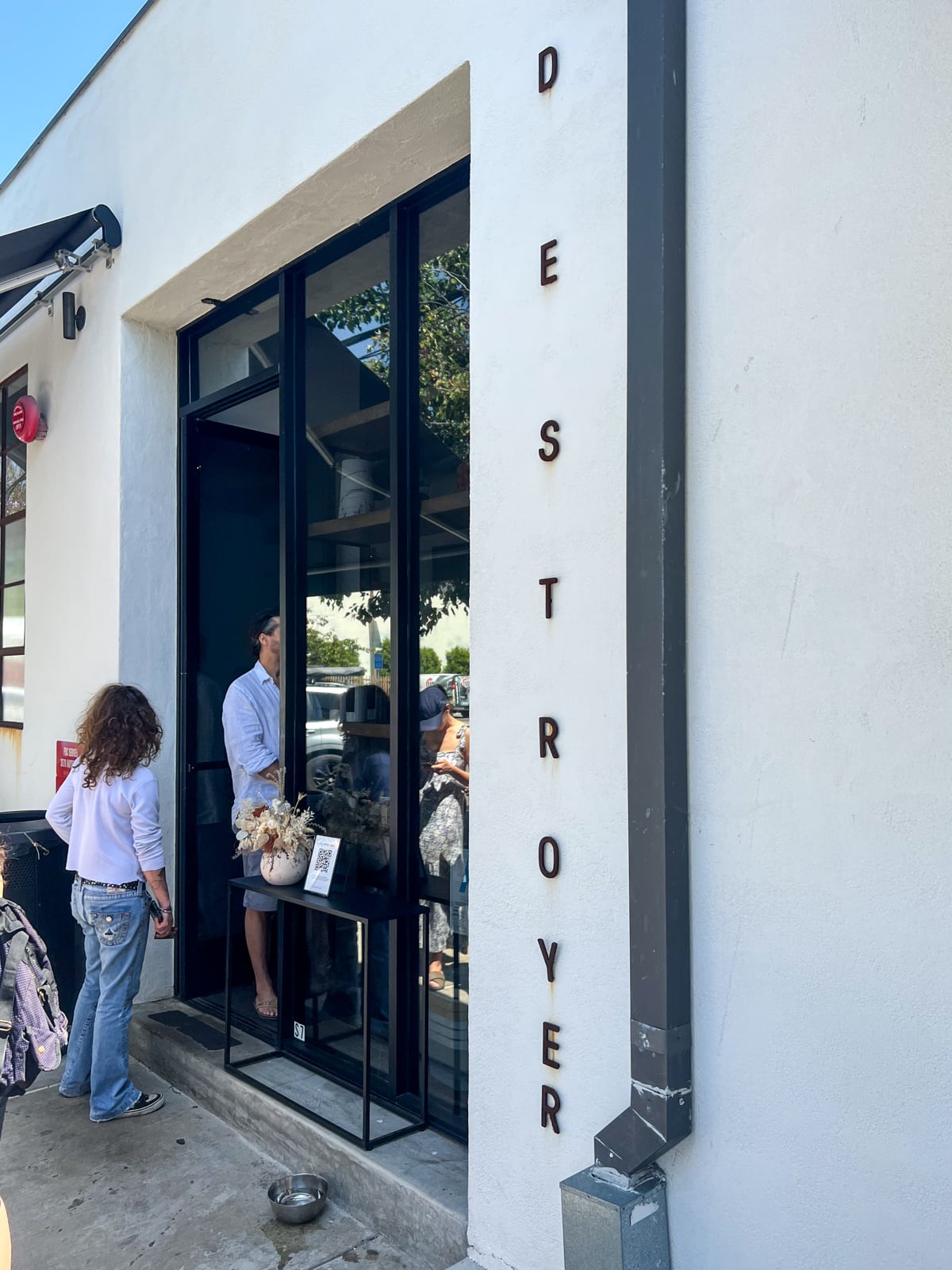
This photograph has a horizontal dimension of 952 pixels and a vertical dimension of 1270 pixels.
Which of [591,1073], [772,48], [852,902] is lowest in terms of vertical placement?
[591,1073]

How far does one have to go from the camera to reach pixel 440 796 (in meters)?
3.23

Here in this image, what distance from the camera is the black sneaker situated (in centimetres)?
359

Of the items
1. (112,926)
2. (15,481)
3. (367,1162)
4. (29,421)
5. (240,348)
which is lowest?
(367,1162)

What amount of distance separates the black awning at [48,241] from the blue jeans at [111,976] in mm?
2990

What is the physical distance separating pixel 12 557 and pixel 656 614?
541cm

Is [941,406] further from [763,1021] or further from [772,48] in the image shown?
[763,1021]

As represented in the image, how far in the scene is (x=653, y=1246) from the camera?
6.21 feet

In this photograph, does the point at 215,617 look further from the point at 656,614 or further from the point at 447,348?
the point at 656,614

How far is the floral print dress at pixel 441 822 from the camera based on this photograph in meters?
3.17

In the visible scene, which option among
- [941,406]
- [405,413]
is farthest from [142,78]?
[941,406]


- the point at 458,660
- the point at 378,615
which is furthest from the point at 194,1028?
the point at 458,660

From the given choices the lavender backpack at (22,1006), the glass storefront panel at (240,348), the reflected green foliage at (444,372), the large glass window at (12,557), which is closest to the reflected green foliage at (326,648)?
the reflected green foliage at (444,372)

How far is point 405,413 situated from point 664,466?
5.24 ft

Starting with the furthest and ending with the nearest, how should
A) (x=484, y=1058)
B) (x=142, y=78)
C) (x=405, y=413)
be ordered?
(x=142, y=78), (x=405, y=413), (x=484, y=1058)
